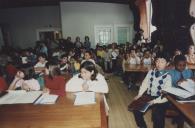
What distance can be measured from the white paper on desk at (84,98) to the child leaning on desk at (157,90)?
3.29ft

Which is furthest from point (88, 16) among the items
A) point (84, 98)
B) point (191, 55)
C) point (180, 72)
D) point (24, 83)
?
point (84, 98)

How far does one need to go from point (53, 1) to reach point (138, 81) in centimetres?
629

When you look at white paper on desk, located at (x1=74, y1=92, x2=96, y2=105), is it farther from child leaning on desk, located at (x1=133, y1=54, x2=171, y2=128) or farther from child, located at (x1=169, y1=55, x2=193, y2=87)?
child, located at (x1=169, y1=55, x2=193, y2=87)

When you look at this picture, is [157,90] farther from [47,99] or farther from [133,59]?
[133,59]

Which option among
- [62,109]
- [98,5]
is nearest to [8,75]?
[62,109]

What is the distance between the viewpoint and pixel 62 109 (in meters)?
1.86

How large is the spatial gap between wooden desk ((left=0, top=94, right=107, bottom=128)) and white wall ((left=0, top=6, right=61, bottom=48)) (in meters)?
9.69

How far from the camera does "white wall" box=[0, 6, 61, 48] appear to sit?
1099 centimetres

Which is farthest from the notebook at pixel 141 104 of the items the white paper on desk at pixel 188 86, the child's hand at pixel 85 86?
the child's hand at pixel 85 86

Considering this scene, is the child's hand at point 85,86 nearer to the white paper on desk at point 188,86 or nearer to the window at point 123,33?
the white paper on desk at point 188,86

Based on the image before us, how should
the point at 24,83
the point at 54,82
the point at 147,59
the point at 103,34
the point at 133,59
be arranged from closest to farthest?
the point at 54,82 < the point at 24,83 < the point at 147,59 < the point at 133,59 < the point at 103,34

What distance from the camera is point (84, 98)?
2.10 m

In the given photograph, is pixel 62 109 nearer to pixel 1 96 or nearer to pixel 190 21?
pixel 1 96

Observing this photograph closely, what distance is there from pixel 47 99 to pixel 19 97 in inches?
12.8
